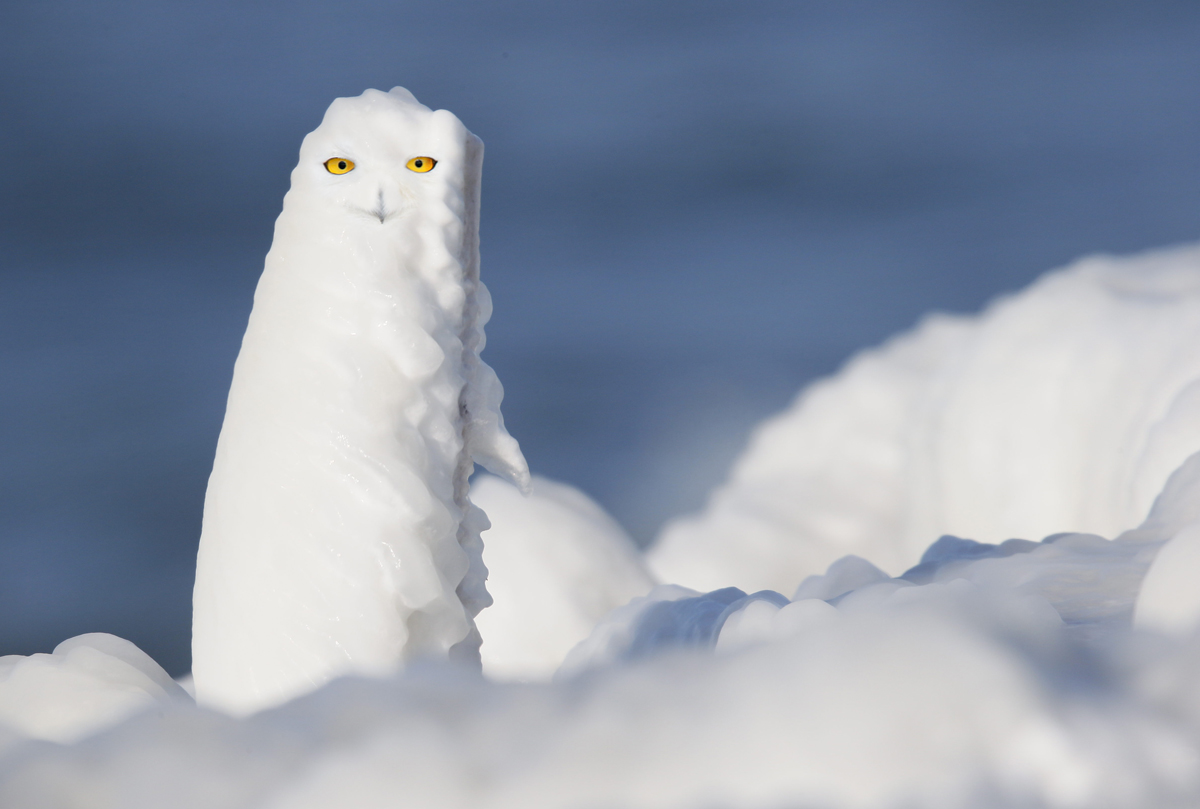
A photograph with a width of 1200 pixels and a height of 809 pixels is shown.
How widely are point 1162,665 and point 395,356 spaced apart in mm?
392

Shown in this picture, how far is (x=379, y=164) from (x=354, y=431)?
149mm

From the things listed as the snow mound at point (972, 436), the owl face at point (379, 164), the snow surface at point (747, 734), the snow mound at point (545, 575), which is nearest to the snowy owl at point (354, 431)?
the owl face at point (379, 164)

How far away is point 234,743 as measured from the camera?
0.92 feet

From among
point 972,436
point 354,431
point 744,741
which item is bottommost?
point 744,741

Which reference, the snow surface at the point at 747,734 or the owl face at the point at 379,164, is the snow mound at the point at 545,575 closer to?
the owl face at the point at 379,164

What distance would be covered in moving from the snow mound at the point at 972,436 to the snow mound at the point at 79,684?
2.88 feet

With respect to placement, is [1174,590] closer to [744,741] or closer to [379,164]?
[744,741]

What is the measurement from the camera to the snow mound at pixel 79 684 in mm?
506

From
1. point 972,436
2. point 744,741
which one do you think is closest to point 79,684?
point 744,741

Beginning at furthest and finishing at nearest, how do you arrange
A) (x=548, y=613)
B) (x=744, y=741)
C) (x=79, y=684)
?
(x=548, y=613) < (x=79, y=684) < (x=744, y=741)

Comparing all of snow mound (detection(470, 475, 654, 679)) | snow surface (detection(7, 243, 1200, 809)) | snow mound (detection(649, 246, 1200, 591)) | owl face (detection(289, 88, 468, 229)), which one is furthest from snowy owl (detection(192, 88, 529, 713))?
snow mound (detection(649, 246, 1200, 591))

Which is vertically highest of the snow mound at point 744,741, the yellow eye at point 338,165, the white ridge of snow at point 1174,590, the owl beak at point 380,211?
the yellow eye at point 338,165

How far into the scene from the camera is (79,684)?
1.73 feet

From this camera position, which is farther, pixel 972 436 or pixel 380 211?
pixel 972 436
